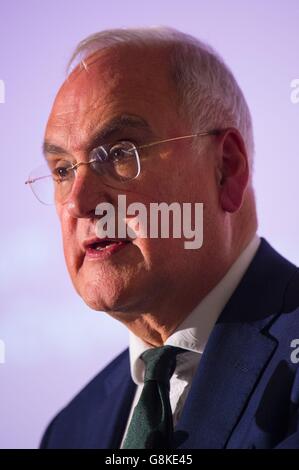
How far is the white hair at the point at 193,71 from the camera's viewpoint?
144 cm

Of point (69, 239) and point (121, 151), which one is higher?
point (121, 151)

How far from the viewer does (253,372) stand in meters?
1.27

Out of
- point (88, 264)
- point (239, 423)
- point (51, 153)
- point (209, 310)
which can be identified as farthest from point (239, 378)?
point (51, 153)

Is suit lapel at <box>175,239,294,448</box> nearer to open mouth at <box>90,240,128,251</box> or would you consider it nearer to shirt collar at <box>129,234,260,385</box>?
shirt collar at <box>129,234,260,385</box>

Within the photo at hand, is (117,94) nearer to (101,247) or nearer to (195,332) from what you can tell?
(101,247)

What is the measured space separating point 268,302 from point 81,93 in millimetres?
556

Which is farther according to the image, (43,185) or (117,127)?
(43,185)

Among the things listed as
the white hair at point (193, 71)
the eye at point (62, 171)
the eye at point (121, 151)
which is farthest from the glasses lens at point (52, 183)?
the white hair at point (193, 71)

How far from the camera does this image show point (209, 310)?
4.67ft

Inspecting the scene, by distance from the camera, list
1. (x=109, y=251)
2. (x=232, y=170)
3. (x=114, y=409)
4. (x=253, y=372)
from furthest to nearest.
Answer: (x=114, y=409) → (x=232, y=170) → (x=109, y=251) → (x=253, y=372)

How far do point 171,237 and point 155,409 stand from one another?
1.08ft

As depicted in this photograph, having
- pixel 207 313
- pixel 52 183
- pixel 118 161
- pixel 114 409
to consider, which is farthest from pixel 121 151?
pixel 114 409

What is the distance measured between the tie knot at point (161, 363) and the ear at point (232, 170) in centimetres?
31

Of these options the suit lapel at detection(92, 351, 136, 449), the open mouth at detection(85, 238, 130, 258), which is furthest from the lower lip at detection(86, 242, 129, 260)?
the suit lapel at detection(92, 351, 136, 449)
